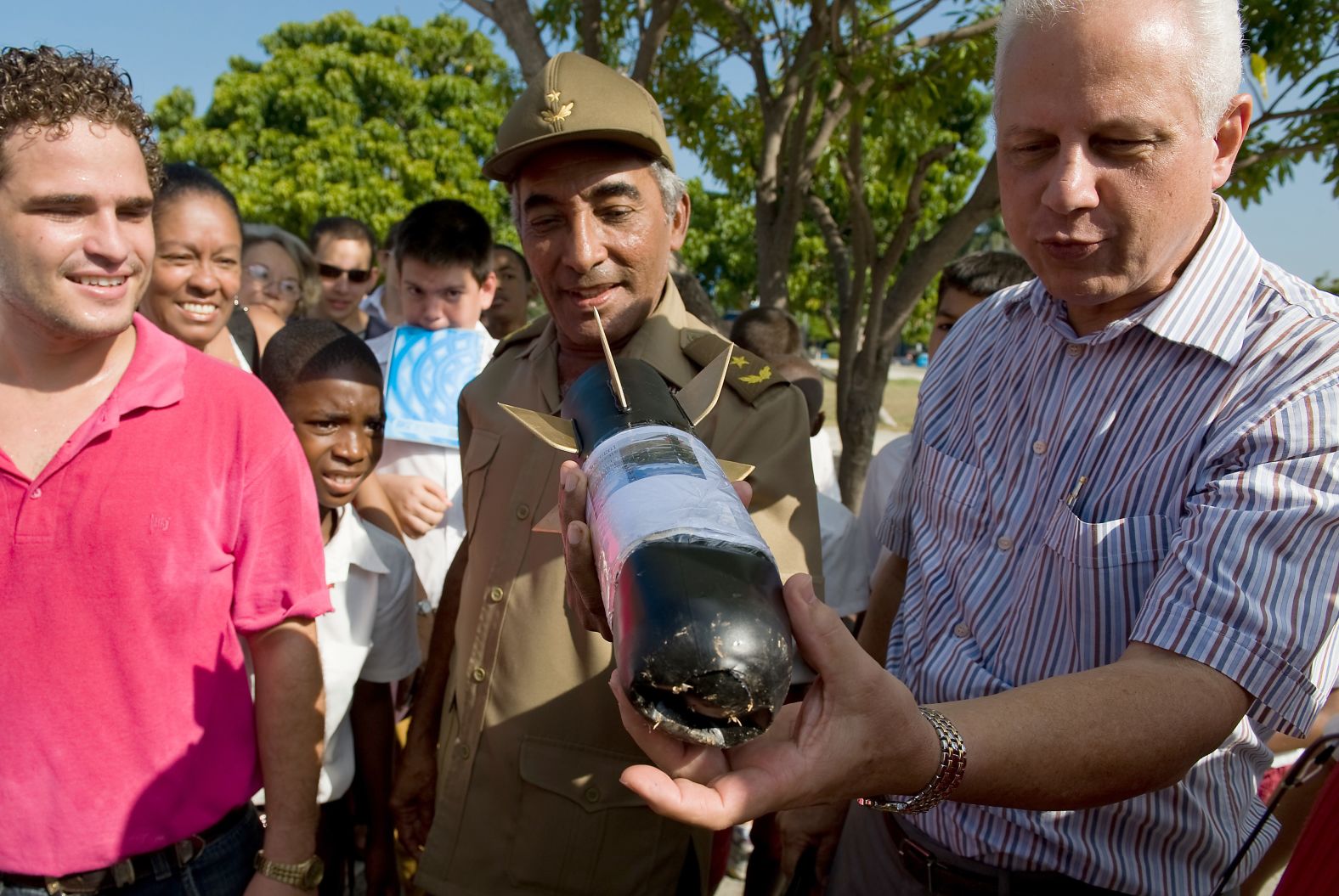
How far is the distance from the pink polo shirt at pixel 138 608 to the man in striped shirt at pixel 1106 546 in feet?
4.43

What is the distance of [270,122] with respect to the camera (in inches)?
1024

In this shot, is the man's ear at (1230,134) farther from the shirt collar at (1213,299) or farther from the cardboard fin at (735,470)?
the cardboard fin at (735,470)

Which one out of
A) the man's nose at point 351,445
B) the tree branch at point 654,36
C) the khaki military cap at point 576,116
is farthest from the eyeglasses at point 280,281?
the khaki military cap at point 576,116

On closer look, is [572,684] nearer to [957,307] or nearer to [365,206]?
[957,307]

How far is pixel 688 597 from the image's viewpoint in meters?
1.04

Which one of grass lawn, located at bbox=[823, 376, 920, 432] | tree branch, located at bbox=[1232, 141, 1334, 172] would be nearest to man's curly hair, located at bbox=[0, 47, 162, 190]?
tree branch, located at bbox=[1232, 141, 1334, 172]

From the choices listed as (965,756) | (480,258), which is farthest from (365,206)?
(965,756)

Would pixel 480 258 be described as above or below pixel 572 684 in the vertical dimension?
above

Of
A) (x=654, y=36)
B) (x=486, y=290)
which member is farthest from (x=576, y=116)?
(x=654, y=36)

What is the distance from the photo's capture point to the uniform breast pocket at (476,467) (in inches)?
98.1

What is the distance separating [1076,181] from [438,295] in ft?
10.0

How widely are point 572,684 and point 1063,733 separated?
1.13m

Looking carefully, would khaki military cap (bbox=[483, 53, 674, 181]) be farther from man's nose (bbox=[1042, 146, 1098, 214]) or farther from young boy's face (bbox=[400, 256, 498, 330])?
young boy's face (bbox=[400, 256, 498, 330])

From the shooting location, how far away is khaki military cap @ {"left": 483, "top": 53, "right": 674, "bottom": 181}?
85.0 inches
